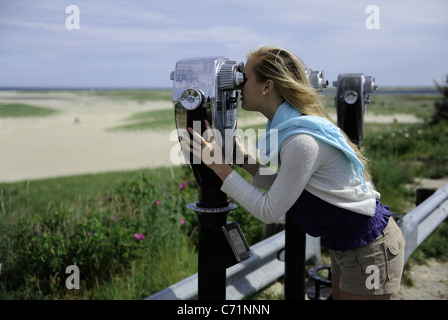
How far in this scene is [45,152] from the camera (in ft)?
54.6

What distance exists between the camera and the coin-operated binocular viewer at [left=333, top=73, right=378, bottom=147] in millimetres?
3162

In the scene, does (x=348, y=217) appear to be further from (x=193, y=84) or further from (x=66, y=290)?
(x=66, y=290)

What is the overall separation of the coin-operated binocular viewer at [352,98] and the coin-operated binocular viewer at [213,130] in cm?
153

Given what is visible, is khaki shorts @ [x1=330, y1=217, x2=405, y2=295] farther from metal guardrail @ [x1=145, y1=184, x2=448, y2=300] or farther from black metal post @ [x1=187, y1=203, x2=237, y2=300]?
metal guardrail @ [x1=145, y1=184, x2=448, y2=300]

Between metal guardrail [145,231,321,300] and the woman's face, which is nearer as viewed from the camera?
the woman's face

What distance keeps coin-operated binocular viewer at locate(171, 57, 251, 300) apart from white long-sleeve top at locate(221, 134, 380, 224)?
0.48 feet

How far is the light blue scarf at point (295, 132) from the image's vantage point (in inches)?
67.2

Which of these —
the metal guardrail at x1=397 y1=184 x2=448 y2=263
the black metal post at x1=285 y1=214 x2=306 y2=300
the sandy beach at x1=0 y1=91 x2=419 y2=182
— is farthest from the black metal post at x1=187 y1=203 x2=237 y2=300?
the sandy beach at x1=0 y1=91 x2=419 y2=182

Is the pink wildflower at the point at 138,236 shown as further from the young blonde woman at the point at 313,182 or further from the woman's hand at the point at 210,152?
Result: the woman's hand at the point at 210,152

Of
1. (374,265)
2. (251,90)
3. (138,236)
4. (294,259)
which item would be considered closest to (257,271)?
(294,259)

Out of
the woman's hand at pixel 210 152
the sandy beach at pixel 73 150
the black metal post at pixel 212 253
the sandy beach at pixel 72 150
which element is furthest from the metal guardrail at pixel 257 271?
the sandy beach at pixel 73 150

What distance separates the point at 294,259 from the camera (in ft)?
9.12

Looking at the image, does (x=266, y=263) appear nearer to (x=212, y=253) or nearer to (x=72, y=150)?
(x=212, y=253)
